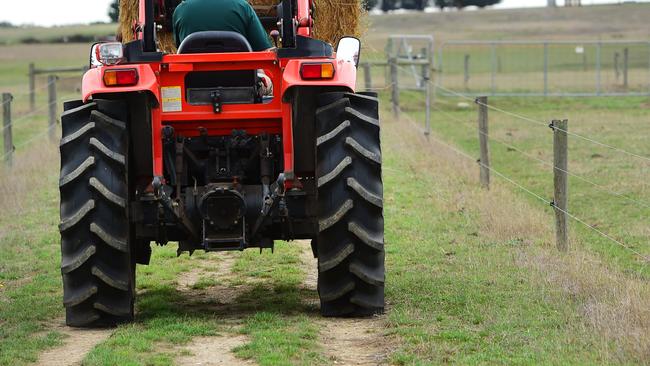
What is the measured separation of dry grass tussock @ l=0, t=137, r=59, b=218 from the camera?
Result: 15328mm

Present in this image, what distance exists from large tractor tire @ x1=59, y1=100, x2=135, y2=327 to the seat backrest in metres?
0.64

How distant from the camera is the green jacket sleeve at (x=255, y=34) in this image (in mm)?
9094

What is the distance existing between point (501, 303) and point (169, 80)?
2773mm

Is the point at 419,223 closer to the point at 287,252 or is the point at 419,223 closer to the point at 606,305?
the point at 287,252

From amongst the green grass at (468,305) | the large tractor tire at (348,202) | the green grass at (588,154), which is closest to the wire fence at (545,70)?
the green grass at (588,154)

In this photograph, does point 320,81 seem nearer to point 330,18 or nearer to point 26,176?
point 330,18

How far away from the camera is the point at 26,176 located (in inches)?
701

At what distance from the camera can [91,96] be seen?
856 cm

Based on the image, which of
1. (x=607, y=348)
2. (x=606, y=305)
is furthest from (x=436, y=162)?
(x=607, y=348)

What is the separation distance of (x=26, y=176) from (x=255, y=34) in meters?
9.47

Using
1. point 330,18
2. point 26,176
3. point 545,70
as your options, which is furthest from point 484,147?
point 545,70

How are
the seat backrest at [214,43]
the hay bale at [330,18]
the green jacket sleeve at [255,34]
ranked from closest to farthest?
1. the seat backrest at [214,43]
2. the green jacket sleeve at [255,34]
3. the hay bale at [330,18]

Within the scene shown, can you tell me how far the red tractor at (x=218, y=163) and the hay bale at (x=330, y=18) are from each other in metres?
4.43

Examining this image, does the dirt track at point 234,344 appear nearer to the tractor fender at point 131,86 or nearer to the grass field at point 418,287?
the grass field at point 418,287
